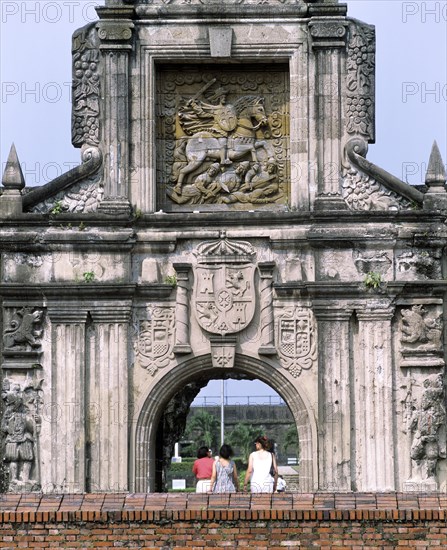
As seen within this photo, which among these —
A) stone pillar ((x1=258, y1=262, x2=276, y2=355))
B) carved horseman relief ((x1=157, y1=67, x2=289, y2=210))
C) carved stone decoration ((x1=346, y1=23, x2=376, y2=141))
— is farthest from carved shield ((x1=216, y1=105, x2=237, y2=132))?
stone pillar ((x1=258, y1=262, x2=276, y2=355))

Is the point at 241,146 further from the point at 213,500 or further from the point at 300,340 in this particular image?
the point at 213,500

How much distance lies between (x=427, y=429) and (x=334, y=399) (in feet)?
4.32

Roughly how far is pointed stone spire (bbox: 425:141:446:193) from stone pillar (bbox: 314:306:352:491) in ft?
6.93

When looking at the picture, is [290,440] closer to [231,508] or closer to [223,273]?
[223,273]

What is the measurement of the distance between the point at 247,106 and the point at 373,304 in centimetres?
346

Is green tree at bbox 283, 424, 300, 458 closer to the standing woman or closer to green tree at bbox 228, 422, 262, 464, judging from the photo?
green tree at bbox 228, 422, 262, 464

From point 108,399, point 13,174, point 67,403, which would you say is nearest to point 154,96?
point 13,174

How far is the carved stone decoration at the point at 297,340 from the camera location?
26.1m

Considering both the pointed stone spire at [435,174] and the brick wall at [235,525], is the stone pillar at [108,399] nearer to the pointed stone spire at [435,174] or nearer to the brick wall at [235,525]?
the pointed stone spire at [435,174]

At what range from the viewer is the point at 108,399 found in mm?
26000

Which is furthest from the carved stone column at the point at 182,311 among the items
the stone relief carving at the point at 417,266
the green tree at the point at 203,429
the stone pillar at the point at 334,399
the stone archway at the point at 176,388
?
the green tree at the point at 203,429

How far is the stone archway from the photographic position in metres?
26.0

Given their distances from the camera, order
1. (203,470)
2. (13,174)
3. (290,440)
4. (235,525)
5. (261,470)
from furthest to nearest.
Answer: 1. (290,440)
2. (13,174)
3. (203,470)
4. (261,470)
5. (235,525)

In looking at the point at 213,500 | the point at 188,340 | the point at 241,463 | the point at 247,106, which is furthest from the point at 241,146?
the point at 241,463
